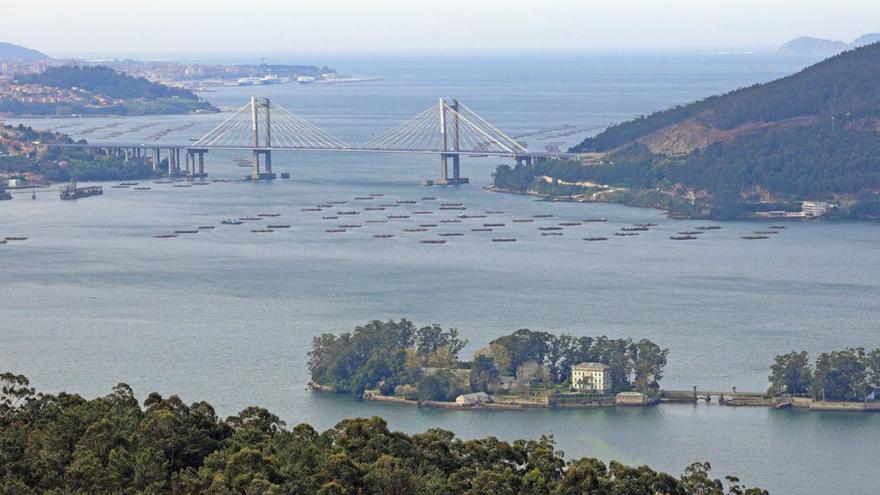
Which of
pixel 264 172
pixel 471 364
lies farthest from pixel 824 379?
pixel 264 172

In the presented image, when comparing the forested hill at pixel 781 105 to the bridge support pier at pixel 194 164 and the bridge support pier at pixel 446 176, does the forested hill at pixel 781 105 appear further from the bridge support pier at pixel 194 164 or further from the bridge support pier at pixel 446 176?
the bridge support pier at pixel 194 164

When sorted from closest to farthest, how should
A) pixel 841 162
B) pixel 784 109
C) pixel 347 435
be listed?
pixel 347 435
pixel 841 162
pixel 784 109

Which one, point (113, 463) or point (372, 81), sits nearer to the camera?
point (113, 463)

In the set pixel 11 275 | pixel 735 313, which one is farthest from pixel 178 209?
pixel 735 313

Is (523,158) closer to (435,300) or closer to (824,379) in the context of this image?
(435,300)

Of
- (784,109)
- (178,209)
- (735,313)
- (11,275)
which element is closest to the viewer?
(735,313)

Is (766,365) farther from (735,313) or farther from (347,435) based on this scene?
(347,435)
